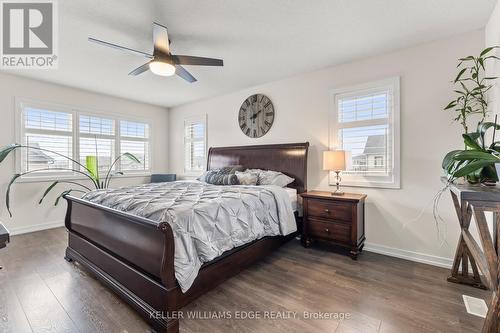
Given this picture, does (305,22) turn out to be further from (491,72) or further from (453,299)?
(453,299)

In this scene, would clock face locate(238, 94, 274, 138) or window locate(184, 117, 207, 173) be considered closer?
clock face locate(238, 94, 274, 138)

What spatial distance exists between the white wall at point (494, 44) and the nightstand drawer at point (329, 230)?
6.17 feet

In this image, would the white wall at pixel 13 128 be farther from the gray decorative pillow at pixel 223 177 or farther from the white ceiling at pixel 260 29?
the gray decorative pillow at pixel 223 177

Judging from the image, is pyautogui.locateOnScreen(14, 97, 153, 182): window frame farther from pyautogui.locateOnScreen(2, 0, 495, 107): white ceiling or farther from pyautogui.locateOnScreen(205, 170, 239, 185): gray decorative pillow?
pyautogui.locateOnScreen(205, 170, 239, 185): gray decorative pillow

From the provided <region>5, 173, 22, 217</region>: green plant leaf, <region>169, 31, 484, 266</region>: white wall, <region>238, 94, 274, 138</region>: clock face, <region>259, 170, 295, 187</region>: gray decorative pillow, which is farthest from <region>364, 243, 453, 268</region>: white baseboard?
<region>5, 173, 22, 217</region>: green plant leaf

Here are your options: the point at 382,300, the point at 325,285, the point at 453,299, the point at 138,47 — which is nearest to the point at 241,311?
the point at 325,285

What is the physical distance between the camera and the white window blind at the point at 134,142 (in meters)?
5.22

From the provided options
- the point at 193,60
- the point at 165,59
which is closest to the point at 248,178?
the point at 193,60

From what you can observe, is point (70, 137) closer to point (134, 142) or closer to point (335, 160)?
point (134, 142)

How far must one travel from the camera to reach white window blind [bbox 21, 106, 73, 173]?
393 centimetres

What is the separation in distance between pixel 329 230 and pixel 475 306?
55.3 inches

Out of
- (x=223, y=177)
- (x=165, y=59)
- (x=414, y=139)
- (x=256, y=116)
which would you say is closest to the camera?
(x=165, y=59)

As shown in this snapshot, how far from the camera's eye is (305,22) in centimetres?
238

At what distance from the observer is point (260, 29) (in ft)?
8.20
